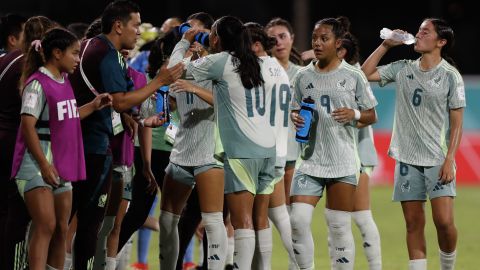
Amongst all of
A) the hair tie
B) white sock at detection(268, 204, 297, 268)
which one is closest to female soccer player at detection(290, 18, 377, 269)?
white sock at detection(268, 204, 297, 268)

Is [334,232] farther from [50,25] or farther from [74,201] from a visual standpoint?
[50,25]

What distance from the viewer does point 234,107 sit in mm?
7145

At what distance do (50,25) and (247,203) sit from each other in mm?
1914

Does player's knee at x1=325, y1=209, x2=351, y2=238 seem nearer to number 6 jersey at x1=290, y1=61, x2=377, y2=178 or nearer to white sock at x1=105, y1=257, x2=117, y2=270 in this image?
number 6 jersey at x1=290, y1=61, x2=377, y2=178

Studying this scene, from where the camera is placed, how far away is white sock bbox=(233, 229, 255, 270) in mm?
7199

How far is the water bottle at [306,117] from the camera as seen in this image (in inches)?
288

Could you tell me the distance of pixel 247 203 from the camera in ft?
23.7

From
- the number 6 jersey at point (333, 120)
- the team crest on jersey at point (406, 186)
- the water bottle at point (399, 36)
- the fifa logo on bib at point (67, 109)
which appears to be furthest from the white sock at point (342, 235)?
the fifa logo on bib at point (67, 109)

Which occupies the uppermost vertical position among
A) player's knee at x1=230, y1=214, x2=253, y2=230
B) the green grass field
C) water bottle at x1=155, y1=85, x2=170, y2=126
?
water bottle at x1=155, y1=85, x2=170, y2=126

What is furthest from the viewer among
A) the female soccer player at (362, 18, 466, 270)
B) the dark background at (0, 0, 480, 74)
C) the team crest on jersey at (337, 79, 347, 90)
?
the dark background at (0, 0, 480, 74)

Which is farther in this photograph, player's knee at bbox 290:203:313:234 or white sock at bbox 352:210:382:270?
white sock at bbox 352:210:382:270

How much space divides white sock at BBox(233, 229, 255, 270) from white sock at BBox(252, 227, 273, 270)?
1.41 feet

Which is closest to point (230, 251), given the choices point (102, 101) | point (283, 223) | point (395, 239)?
point (283, 223)

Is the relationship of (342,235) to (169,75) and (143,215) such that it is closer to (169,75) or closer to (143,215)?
(143,215)
